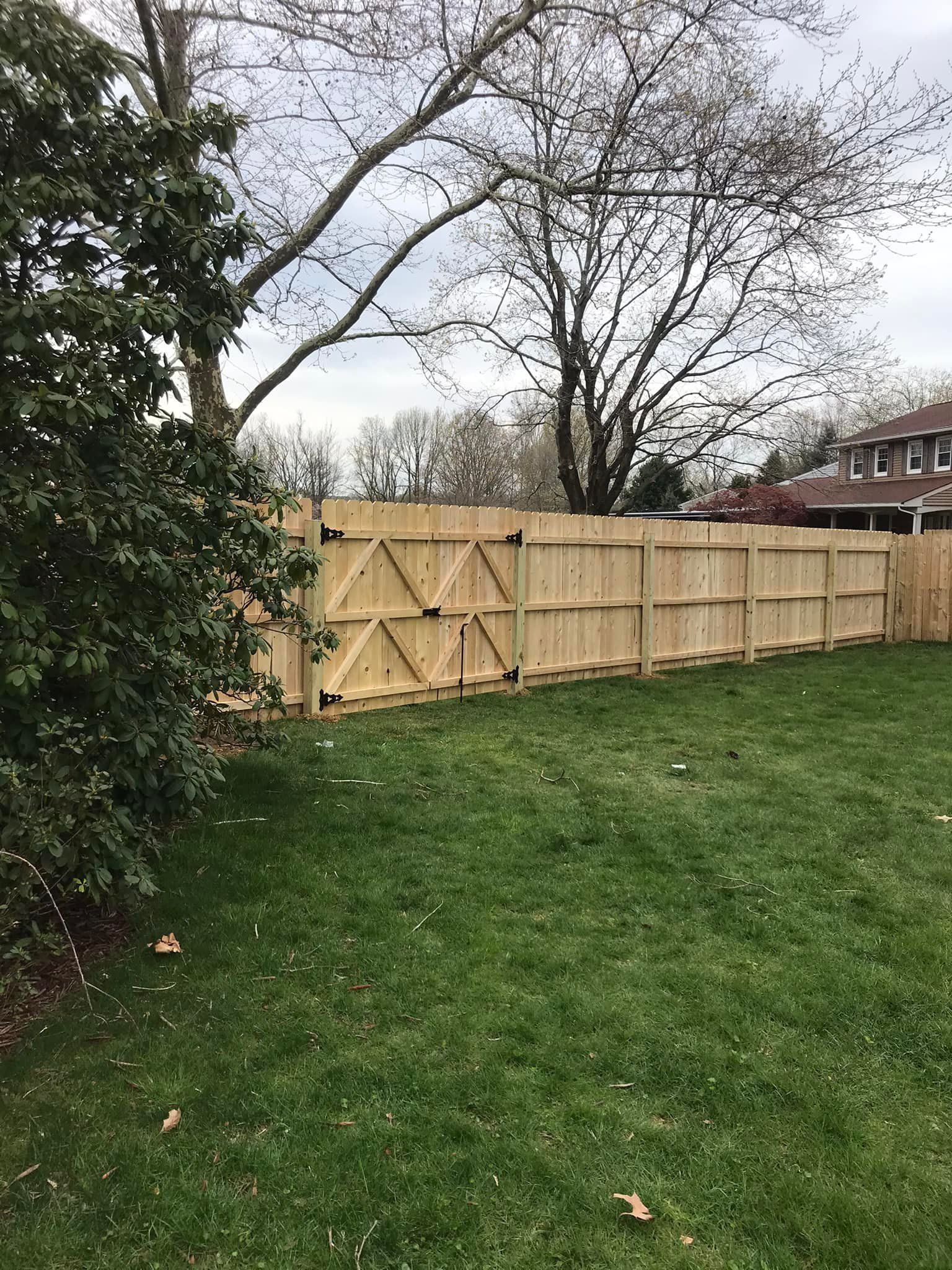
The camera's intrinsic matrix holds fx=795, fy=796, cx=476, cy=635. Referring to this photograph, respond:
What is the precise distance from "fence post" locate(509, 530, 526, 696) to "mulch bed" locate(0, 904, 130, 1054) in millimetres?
5815

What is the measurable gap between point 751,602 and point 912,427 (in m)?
18.9

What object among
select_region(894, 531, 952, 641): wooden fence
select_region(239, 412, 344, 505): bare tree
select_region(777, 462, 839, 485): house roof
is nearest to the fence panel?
select_region(894, 531, 952, 641): wooden fence

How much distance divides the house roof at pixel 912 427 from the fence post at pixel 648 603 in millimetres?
19056

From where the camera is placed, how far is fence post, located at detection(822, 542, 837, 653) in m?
13.0

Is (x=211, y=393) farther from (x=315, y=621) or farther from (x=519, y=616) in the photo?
(x=519, y=616)

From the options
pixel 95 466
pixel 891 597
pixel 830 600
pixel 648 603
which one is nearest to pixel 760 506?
pixel 891 597

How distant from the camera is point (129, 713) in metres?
3.02

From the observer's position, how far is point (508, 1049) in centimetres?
260

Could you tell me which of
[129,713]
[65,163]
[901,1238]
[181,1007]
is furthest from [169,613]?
[901,1238]

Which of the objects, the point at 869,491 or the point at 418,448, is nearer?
the point at 869,491

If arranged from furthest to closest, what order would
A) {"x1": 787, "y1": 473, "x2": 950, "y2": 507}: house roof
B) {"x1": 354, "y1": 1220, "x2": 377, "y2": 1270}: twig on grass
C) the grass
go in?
{"x1": 787, "y1": 473, "x2": 950, "y2": 507}: house roof
the grass
{"x1": 354, "y1": 1220, "x2": 377, "y2": 1270}: twig on grass

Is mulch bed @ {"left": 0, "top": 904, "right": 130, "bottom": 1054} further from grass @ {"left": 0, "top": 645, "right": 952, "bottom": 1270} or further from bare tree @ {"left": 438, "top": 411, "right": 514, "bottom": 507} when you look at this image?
bare tree @ {"left": 438, "top": 411, "right": 514, "bottom": 507}

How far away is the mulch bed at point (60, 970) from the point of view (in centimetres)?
273

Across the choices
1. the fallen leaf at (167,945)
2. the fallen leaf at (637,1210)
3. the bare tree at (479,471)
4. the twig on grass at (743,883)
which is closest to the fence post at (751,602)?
the twig on grass at (743,883)
